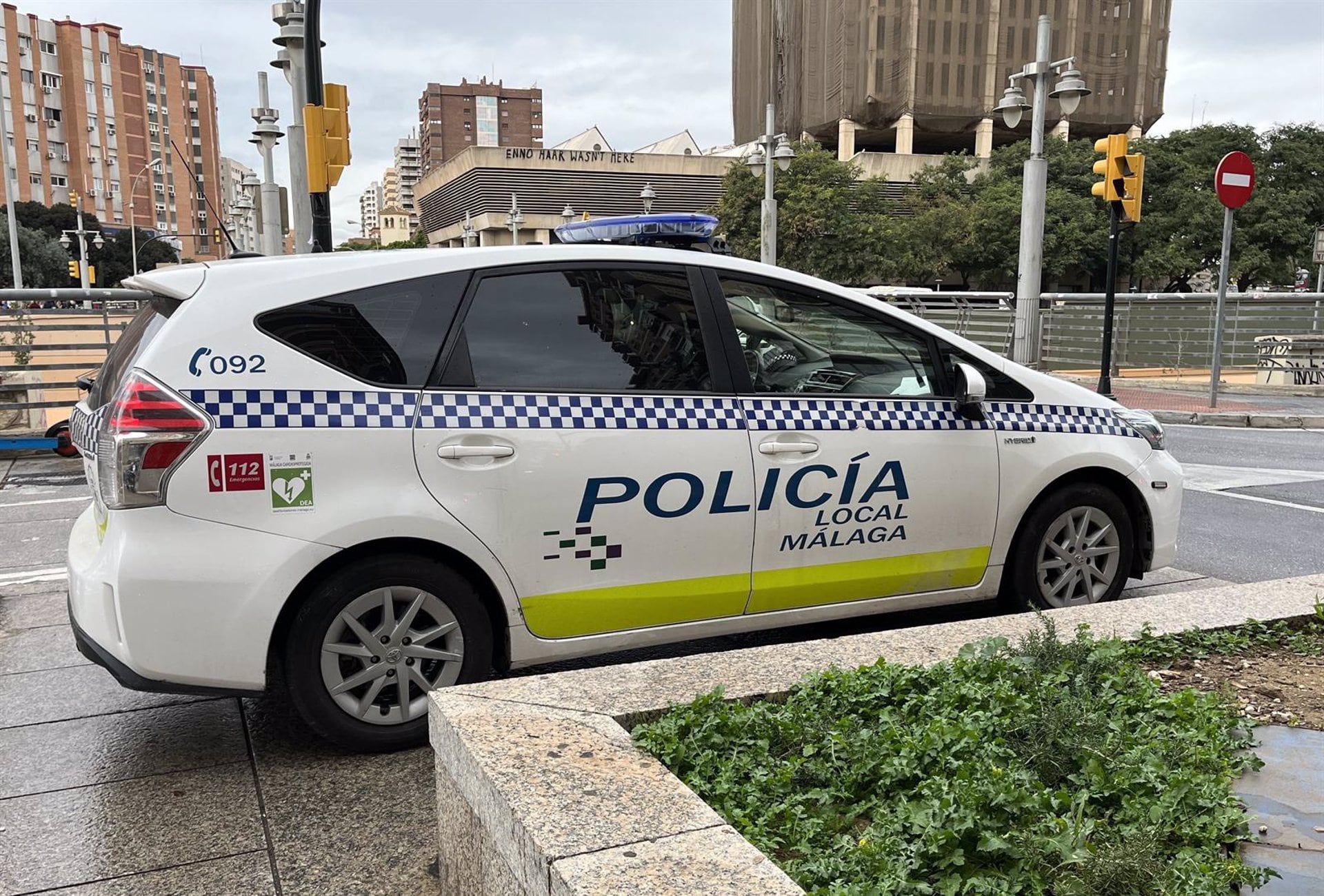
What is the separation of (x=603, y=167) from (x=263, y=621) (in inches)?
3375

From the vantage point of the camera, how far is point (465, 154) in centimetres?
8431

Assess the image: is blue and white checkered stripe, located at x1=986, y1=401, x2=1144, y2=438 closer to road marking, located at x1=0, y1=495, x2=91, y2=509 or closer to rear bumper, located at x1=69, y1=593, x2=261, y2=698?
rear bumper, located at x1=69, y1=593, x2=261, y2=698

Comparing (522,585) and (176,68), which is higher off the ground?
(176,68)

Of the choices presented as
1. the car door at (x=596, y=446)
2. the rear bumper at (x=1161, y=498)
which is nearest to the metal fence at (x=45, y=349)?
the car door at (x=596, y=446)

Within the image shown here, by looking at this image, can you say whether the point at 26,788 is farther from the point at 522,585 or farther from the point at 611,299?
the point at 611,299

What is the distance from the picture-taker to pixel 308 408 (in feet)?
11.1

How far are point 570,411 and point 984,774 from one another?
1.84m

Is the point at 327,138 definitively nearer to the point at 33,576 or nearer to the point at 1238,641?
the point at 33,576

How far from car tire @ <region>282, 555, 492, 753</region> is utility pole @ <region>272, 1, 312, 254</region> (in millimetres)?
7285

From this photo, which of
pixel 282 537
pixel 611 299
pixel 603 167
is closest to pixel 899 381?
pixel 611 299

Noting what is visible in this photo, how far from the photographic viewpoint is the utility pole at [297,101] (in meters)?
10.5

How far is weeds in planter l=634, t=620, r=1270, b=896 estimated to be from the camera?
208 centimetres

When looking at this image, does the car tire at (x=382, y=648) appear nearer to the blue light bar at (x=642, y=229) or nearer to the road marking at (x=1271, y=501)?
the blue light bar at (x=642, y=229)

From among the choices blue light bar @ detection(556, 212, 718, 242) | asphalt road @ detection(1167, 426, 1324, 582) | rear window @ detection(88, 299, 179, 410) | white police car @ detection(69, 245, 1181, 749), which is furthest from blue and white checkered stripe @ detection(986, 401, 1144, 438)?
rear window @ detection(88, 299, 179, 410)
